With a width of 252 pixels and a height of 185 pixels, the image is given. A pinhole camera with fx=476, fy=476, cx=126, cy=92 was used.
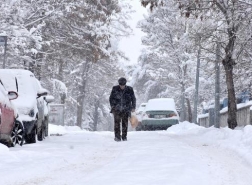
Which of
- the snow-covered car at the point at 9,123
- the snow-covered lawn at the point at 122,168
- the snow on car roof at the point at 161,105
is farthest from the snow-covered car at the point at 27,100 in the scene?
the snow on car roof at the point at 161,105

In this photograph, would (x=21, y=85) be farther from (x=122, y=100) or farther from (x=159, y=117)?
(x=159, y=117)

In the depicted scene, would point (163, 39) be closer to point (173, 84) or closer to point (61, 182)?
point (173, 84)

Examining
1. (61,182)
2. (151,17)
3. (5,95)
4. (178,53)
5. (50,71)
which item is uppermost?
(151,17)

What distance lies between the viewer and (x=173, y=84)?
140 feet

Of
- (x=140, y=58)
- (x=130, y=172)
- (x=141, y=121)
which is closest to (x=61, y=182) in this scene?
(x=130, y=172)

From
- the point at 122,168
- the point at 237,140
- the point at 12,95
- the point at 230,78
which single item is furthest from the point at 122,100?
the point at 122,168

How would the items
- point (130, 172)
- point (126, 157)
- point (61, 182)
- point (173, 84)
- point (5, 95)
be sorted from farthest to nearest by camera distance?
point (173, 84) < point (5, 95) < point (126, 157) < point (130, 172) < point (61, 182)

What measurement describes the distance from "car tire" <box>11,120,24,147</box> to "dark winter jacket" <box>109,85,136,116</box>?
311 cm

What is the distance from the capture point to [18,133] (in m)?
10.1

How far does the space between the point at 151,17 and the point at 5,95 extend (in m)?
31.3

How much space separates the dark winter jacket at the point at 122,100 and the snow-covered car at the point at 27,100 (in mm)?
1867

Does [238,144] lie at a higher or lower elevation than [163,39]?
lower

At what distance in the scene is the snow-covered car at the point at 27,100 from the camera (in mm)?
10617

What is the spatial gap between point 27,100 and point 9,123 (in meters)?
1.81
